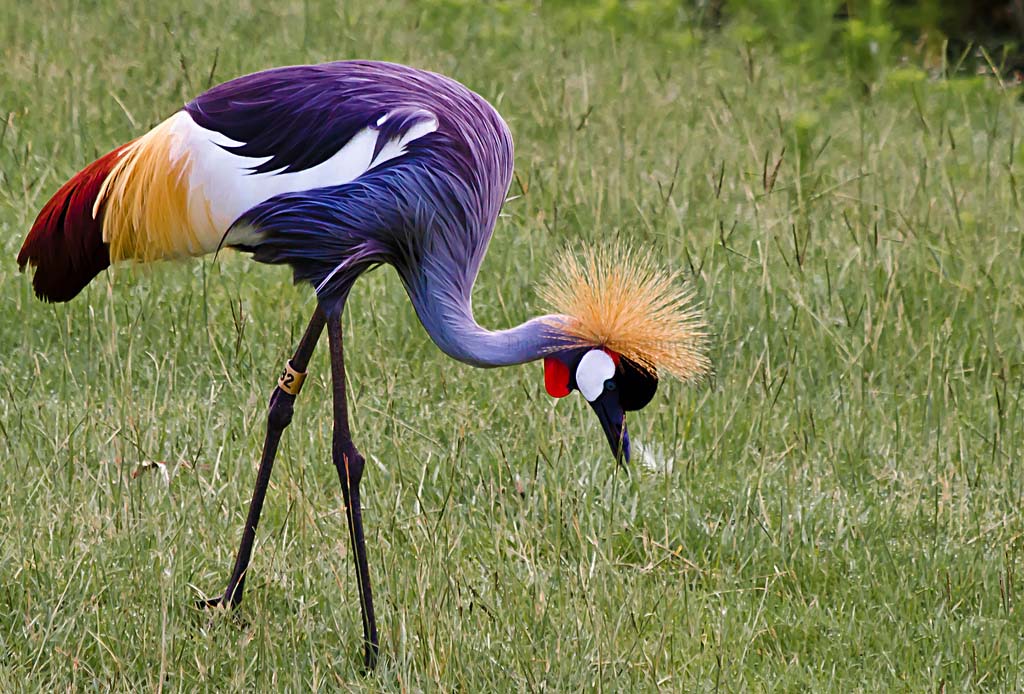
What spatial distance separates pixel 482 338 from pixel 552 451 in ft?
2.78

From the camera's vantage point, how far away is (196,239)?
10.3 feet

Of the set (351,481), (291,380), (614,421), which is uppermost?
(614,421)

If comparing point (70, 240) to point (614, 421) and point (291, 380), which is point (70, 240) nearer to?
point (291, 380)

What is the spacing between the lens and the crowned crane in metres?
3.02

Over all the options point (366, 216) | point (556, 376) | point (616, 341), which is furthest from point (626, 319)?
point (366, 216)

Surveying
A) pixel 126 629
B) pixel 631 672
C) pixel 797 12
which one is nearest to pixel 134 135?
pixel 126 629

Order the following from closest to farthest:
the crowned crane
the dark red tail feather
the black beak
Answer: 1. the crowned crane
2. the black beak
3. the dark red tail feather

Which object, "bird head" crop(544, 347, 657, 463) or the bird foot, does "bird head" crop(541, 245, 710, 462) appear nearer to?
"bird head" crop(544, 347, 657, 463)

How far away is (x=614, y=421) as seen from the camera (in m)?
3.13

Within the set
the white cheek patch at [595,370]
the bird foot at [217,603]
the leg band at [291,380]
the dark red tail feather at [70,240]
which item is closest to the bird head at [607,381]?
the white cheek patch at [595,370]

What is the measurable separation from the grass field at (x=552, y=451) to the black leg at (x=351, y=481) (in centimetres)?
6

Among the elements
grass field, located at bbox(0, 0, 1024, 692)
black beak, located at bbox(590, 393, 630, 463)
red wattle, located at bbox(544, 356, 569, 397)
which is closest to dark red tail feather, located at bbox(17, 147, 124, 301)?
grass field, located at bbox(0, 0, 1024, 692)

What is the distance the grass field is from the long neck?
42 cm

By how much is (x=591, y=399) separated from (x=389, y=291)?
163 centimetres
